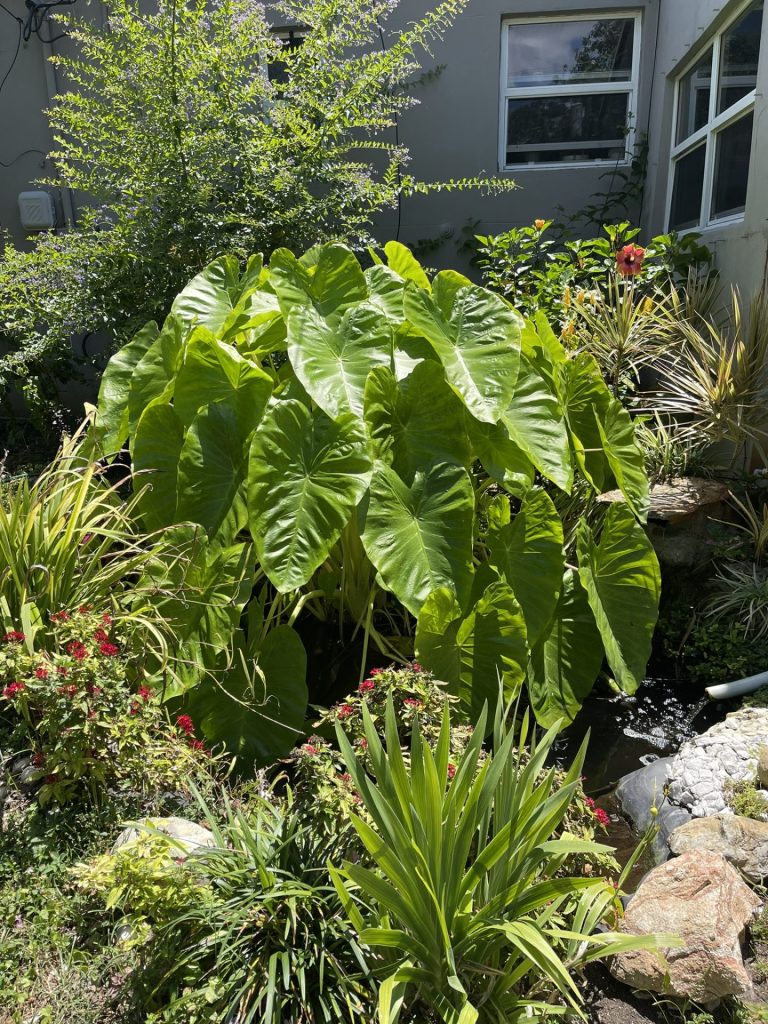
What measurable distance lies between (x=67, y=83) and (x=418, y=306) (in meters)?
4.67

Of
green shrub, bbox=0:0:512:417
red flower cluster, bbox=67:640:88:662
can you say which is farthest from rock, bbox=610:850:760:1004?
green shrub, bbox=0:0:512:417

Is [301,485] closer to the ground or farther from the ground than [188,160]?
closer to the ground

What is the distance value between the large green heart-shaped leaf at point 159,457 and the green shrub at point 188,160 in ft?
5.65

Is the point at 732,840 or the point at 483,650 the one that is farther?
the point at 483,650

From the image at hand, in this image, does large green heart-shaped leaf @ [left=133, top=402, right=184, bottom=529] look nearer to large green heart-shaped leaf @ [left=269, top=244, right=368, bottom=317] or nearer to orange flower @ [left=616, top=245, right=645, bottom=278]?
large green heart-shaped leaf @ [left=269, top=244, right=368, bottom=317]

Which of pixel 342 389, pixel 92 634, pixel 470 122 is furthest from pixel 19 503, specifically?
pixel 470 122

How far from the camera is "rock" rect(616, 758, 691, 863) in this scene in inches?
87.5

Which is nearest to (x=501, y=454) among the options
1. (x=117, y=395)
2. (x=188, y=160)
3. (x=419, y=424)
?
(x=419, y=424)

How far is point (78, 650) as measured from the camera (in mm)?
1741

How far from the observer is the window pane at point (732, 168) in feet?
12.2

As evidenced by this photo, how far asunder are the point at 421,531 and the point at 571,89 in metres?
4.65

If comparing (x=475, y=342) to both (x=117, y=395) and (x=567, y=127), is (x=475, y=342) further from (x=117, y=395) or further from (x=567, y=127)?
(x=567, y=127)

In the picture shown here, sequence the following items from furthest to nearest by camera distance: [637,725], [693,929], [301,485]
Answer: [637,725] < [301,485] < [693,929]

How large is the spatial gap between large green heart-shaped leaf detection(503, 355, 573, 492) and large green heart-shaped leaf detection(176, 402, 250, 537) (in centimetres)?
77
